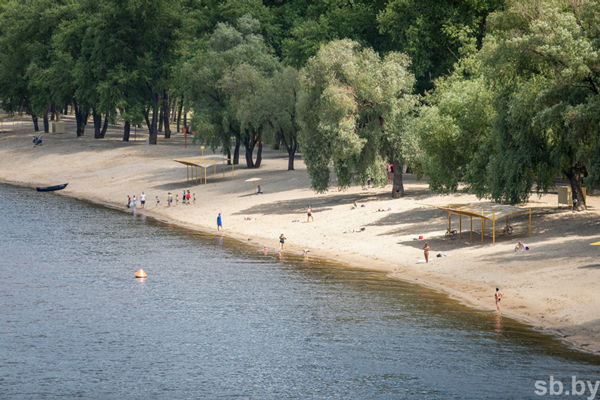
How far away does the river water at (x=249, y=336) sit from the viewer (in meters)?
23.9

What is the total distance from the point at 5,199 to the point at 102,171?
17575 mm

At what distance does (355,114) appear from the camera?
54.2 m

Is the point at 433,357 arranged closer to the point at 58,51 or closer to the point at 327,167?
the point at 327,167

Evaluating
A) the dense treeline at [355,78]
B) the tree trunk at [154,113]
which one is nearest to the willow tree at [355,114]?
the dense treeline at [355,78]

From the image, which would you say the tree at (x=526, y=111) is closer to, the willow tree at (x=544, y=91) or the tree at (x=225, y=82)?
A: the willow tree at (x=544, y=91)

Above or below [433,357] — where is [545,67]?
above

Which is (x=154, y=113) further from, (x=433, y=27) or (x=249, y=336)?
(x=249, y=336)

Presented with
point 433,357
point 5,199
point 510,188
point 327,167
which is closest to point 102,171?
point 5,199

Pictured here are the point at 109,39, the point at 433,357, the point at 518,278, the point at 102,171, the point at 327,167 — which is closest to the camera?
the point at 433,357

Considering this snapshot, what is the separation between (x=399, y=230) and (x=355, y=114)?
40.0ft

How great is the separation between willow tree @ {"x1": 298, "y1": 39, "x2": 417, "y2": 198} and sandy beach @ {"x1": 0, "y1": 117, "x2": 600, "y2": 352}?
10.3ft

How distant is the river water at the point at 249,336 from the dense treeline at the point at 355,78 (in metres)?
11.7

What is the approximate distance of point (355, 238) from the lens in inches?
1818

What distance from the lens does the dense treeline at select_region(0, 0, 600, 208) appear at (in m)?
37.1
